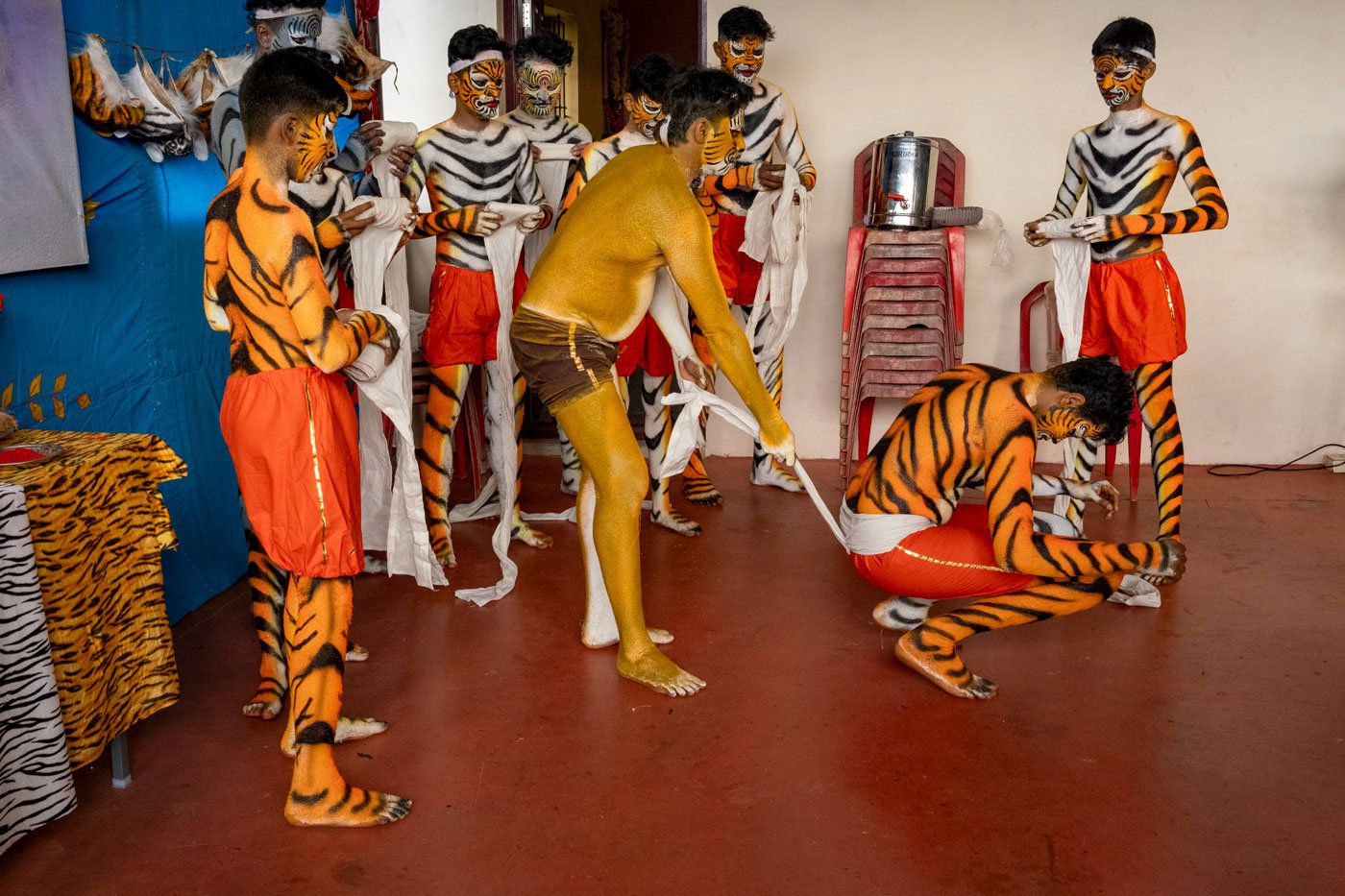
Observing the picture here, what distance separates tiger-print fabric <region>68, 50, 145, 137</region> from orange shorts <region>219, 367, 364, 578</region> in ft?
3.93

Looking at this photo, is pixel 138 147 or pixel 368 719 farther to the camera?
pixel 138 147

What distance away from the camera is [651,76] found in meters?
4.22

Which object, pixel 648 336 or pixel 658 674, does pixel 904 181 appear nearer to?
pixel 648 336

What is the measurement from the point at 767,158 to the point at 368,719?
9.88 ft

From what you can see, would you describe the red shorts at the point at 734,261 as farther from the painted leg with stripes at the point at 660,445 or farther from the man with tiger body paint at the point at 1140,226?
the man with tiger body paint at the point at 1140,226

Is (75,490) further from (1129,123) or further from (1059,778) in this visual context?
(1129,123)

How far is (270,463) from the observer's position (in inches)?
94.0

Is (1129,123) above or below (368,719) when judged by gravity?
above

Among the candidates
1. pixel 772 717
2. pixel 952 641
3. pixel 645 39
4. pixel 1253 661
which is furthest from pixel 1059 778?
pixel 645 39

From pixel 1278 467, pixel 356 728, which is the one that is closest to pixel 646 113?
pixel 356 728

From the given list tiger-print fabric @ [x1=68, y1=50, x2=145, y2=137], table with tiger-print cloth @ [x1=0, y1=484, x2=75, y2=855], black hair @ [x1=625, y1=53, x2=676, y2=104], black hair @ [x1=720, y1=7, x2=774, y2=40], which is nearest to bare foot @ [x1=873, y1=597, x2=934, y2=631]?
black hair @ [x1=625, y1=53, x2=676, y2=104]

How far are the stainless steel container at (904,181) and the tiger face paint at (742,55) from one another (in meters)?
0.68

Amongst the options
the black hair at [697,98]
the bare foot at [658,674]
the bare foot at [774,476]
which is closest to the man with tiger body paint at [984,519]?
the bare foot at [658,674]

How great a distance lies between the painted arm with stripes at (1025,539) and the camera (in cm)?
286
